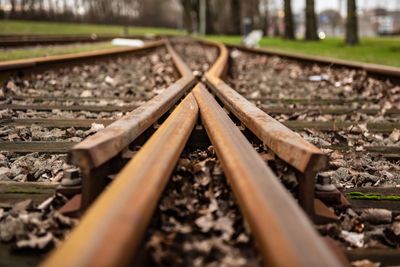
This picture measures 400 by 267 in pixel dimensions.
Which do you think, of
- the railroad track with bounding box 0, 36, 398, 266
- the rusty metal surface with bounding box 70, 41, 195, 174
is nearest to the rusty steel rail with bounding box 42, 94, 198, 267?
the railroad track with bounding box 0, 36, 398, 266

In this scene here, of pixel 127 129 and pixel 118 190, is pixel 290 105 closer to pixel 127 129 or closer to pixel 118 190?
pixel 127 129

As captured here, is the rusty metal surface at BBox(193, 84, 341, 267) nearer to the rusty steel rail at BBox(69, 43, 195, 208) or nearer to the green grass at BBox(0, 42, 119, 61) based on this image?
the rusty steel rail at BBox(69, 43, 195, 208)

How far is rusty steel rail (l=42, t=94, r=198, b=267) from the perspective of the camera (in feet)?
3.67

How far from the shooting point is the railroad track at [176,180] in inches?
46.2

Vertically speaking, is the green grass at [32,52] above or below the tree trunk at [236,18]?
below

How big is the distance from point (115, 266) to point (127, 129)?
1296mm

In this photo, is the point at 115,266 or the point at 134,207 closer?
the point at 115,266

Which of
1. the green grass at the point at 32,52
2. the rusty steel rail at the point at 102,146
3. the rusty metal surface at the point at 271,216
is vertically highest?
the green grass at the point at 32,52

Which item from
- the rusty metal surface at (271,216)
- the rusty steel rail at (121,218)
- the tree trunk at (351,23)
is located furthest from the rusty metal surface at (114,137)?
the tree trunk at (351,23)

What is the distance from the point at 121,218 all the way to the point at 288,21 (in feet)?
90.2

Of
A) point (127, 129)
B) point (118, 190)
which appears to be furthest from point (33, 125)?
point (118, 190)

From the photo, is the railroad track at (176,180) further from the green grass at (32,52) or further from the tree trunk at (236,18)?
the tree trunk at (236,18)

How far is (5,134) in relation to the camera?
363cm

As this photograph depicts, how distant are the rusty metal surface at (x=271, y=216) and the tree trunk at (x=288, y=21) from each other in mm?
25956
